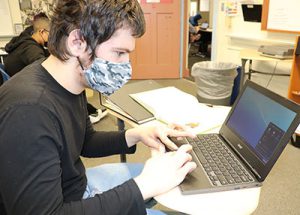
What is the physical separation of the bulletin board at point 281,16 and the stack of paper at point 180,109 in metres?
2.00

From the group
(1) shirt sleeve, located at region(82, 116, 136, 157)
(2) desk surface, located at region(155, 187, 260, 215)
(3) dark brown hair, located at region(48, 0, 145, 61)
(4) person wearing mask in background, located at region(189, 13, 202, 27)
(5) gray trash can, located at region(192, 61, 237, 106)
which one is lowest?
(5) gray trash can, located at region(192, 61, 237, 106)

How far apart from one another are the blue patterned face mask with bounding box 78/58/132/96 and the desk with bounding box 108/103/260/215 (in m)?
0.39

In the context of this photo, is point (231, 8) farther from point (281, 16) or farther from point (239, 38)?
point (281, 16)

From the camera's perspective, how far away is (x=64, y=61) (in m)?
0.84

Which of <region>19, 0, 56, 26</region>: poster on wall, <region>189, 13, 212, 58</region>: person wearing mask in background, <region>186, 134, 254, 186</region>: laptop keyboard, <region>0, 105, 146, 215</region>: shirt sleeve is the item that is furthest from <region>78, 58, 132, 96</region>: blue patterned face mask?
<region>189, 13, 212, 58</region>: person wearing mask in background

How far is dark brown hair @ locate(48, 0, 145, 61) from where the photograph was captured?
0.80 meters

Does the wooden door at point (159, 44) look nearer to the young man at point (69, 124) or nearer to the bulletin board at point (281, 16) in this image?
the bulletin board at point (281, 16)

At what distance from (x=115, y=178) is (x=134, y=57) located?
3.55 m

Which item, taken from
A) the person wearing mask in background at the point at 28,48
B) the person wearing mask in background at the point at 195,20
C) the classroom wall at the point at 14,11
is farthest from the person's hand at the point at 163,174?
the person wearing mask in background at the point at 195,20

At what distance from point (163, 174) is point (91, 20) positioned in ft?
1.53

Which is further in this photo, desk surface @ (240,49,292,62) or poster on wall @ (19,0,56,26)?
poster on wall @ (19,0,56,26)

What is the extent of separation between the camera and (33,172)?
654 mm

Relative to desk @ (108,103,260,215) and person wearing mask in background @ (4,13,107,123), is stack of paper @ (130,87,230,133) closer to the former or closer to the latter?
desk @ (108,103,260,215)

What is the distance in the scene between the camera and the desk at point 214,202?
71 cm
